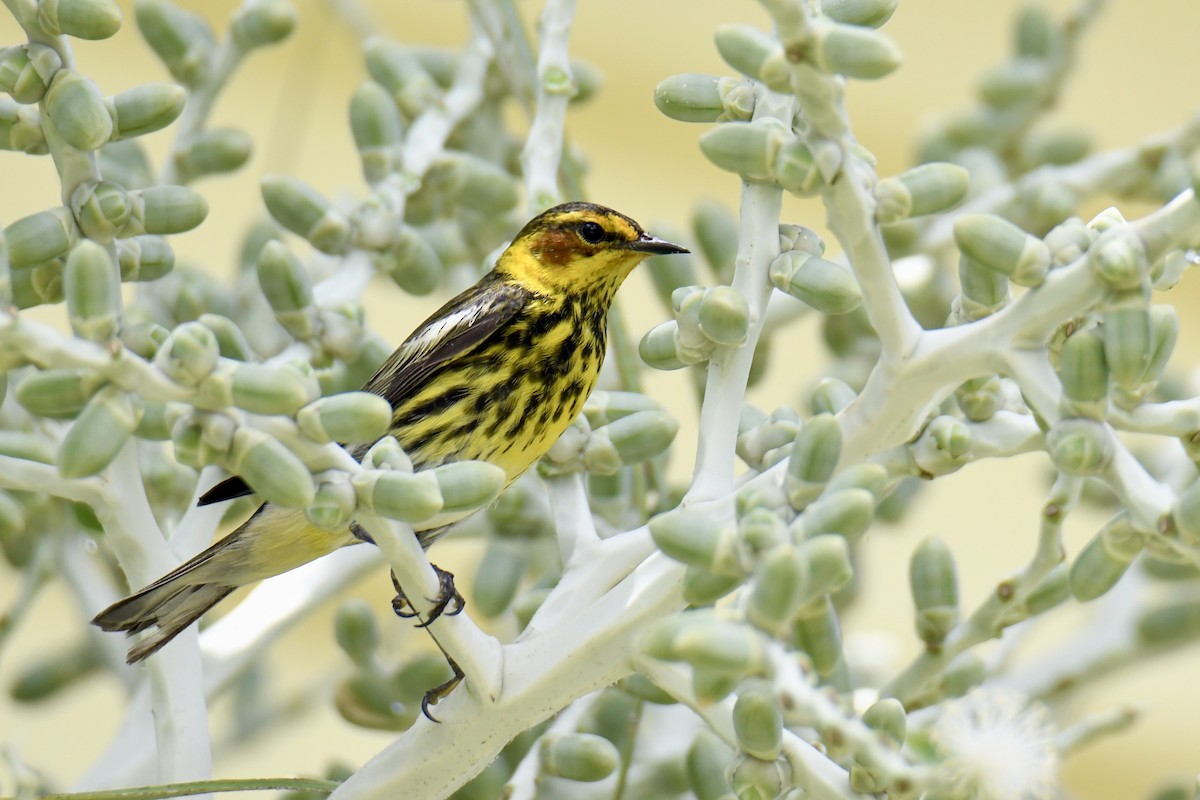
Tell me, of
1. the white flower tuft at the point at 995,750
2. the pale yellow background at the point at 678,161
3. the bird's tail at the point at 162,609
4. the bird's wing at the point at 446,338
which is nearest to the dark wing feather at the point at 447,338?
the bird's wing at the point at 446,338

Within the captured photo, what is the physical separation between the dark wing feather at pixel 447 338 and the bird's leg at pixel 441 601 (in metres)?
0.18

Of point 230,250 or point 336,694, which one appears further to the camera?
point 230,250

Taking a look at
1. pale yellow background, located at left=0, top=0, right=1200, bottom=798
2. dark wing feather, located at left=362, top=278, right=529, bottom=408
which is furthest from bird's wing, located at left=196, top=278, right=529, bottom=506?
pale yellow background, located at left=0, top=0, right=1200, bottom=798

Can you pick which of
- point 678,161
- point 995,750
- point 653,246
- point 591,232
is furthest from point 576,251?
point 678,161

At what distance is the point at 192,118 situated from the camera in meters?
1.19

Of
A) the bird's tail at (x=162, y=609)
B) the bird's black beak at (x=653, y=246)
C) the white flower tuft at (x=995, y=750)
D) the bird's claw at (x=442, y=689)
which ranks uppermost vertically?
the white flower tuft at (x=995, y=750)

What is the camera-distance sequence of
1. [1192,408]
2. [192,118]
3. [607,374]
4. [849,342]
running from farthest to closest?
[849,342], [607,374], [192,118], [1192,408]

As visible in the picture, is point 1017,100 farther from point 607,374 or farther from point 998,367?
point 998,367

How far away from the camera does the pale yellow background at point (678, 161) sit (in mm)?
2701

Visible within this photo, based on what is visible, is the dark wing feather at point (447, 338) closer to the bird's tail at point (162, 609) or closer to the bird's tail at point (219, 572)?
the bird's tail at point (219, 572)

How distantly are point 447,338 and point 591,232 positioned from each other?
0.21m

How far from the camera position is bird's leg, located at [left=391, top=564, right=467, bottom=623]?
2.56 ft

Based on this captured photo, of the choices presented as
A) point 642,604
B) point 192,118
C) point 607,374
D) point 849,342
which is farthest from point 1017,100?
point 642,604

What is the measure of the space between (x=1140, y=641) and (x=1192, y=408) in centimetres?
64
